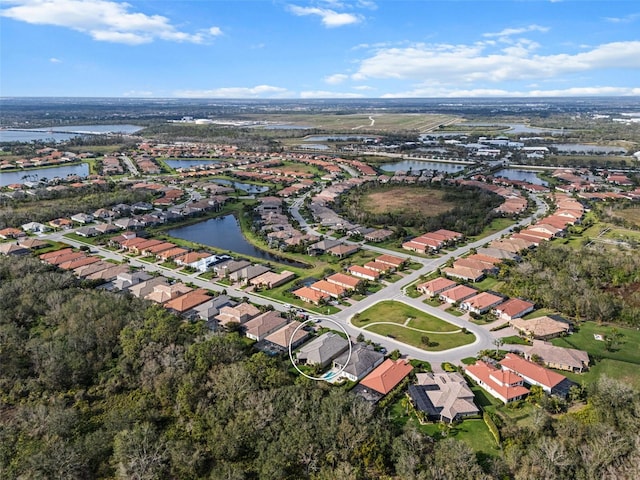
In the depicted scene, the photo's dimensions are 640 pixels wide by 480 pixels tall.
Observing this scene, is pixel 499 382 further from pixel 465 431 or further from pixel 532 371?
pixel 465 431

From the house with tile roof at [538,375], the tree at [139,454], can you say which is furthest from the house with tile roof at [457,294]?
the tree at [139,454]

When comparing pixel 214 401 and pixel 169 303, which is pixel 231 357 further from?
pixel 169 303

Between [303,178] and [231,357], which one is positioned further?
[303,178]

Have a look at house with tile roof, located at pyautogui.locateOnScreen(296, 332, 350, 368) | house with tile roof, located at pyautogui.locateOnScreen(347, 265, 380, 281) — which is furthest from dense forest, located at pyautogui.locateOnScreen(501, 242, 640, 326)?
house with tile roof, located at pyautogui.locateOnScreen(296, 332, 350, 368)

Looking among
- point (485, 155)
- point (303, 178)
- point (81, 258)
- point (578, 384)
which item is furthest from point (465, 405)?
point (485, 155)

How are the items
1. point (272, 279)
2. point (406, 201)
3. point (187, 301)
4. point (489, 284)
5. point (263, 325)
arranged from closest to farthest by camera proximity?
1. point (263, 325)
2. point (187, 301)
3. point (489, 284)
4. point (272, 279)
5. point (406, 201)

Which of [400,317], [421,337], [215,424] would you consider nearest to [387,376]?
[421,337]

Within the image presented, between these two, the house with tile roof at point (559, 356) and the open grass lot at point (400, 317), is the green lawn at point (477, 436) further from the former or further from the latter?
the open grass lot at point (400, 317)
